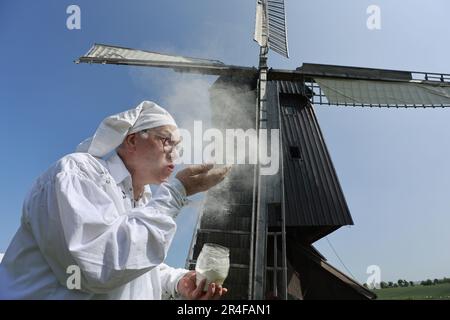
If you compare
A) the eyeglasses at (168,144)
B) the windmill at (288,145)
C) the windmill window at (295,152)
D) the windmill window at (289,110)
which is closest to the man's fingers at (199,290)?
the eyeglasses at (168,144)

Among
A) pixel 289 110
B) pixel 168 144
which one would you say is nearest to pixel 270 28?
pixel 289 110

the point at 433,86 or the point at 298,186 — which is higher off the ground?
the point at 433,86

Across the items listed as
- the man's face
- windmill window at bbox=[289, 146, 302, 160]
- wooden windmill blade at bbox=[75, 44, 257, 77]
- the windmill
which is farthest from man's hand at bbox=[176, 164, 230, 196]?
windmill window at bbox=[289, 146, 302, 160]

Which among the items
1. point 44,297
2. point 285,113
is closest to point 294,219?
point 285,113

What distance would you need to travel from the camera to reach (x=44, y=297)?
1.62m

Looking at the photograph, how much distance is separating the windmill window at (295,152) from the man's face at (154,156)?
988 centimetres

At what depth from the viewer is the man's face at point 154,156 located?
213 centimetres

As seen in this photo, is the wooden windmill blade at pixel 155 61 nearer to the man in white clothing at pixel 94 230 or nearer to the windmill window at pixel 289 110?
the windmill window at pixel 289 110

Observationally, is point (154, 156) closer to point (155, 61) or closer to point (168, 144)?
point (168, 144)

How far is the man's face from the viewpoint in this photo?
2.13m

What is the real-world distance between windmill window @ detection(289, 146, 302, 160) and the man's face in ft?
32.4

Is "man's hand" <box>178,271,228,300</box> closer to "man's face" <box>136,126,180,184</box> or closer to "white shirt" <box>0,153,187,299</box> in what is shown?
"white shirt" <box>0,153,187,299</box>
